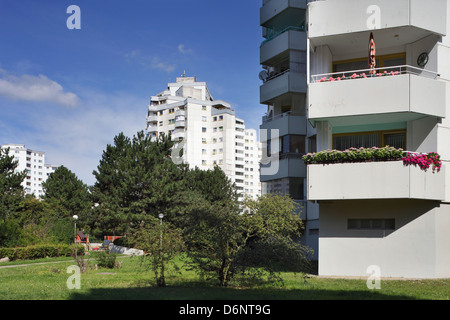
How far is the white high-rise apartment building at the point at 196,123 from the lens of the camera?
361ft

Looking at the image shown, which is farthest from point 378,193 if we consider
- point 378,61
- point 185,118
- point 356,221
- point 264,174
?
point 185,118

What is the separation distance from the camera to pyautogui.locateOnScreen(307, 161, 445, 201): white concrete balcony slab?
18656 mm

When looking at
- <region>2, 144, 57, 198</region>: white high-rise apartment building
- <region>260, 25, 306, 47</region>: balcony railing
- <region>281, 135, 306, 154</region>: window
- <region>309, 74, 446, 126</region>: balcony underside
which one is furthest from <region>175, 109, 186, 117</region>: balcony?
<region>2, 144, 57, 198</region>: white high-rise apartment building

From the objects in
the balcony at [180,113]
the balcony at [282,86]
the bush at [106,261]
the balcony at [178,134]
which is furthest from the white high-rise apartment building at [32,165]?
the bush at [106,261]

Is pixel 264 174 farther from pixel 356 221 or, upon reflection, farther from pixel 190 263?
pixel 190 263

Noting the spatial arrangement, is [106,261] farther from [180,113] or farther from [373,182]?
[180,113]

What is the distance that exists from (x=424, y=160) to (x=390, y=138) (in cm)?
307

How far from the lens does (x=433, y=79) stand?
1981cm

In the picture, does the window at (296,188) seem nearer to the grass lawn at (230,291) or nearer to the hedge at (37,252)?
the grass lawn at (230,291)

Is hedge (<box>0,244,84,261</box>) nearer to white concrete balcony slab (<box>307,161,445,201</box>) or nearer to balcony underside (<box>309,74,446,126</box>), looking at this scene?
white concrete balcony slab (<box>307,161,445,201</box>)

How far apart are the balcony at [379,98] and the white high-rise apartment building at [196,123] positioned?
286 feet

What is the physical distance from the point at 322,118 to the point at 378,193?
386 centimetres

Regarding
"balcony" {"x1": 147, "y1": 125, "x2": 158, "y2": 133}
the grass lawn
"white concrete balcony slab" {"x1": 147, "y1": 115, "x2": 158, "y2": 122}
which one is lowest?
the grass lawn
